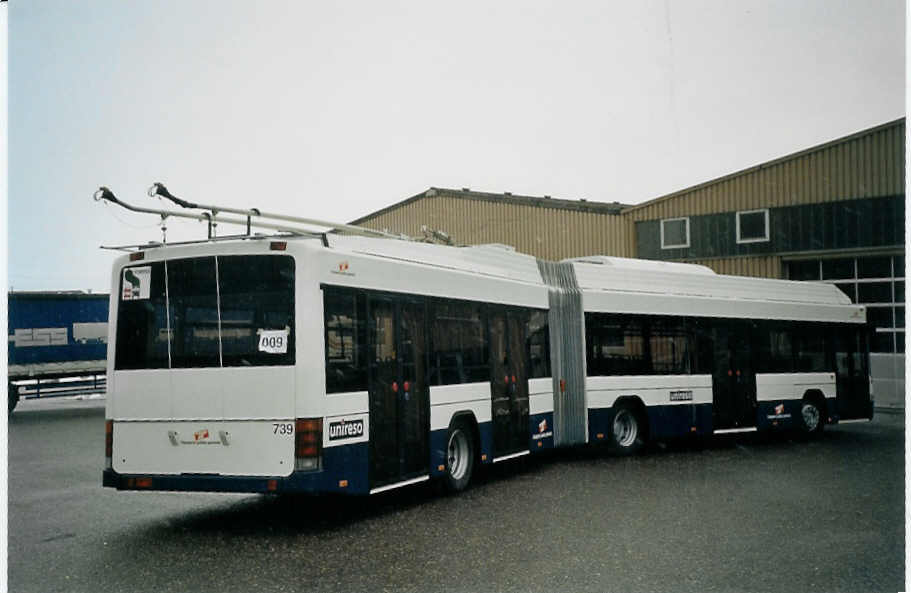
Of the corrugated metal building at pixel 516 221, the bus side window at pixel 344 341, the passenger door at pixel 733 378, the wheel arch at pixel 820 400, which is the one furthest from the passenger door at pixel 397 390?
the wheel arch at pixel 820 400

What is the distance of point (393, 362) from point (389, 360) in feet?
0.27

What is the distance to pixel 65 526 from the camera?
8828 millimetres

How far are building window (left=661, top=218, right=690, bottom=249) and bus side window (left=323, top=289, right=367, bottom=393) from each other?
394 inches

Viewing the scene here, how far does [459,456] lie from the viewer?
10.9 m

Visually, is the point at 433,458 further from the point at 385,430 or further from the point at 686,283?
the point at 686,283

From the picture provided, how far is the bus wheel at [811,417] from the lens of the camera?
16242mm

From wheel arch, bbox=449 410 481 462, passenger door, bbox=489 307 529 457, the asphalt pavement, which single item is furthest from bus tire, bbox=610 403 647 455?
wheel arch, bbox=449 410 481 462

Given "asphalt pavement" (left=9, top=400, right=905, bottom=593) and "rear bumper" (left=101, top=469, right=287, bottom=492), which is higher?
"rear bumper" (left=101, top=469, right=287, bottom=492)

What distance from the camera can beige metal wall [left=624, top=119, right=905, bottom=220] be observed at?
10891 millimetres

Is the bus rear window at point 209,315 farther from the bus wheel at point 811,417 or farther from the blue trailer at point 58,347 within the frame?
the bus wheel at point 811,417

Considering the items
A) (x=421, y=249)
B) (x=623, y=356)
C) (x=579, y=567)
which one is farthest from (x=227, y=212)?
(x=623, y=356)

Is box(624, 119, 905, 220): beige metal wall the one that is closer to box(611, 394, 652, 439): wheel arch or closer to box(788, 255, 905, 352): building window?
box(788, 255, 905, 352): building window

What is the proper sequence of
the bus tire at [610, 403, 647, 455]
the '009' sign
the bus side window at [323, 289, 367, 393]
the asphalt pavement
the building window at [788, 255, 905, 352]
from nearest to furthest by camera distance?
the asphalt pavement, the '009' sign, the bus side window at [323, 289, 367, 393], the building window at [788, 255, 905, 352], the bus tire at [610, 403, 647, 455]

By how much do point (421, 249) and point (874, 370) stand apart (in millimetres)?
9162
